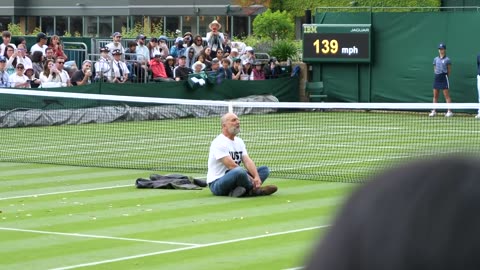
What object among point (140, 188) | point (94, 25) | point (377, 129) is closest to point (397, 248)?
point (140, 188)

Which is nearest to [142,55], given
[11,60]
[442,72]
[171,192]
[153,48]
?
[153,48]

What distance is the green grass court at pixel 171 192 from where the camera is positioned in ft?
33.7

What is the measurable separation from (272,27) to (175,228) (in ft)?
107

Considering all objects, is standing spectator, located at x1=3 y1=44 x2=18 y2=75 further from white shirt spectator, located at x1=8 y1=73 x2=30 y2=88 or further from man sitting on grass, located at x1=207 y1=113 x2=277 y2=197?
man sitting on grass, located at x1=207 y1=113 x2=277 y2=197

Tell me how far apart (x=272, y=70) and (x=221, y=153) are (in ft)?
64.7

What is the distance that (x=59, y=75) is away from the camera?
90.4 feet

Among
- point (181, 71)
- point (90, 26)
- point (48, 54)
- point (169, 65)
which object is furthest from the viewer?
point (90, 26)

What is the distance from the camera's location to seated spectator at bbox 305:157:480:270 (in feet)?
2.90

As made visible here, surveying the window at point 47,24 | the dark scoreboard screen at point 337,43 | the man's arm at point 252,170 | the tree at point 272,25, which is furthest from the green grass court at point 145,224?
the window at point 47,24

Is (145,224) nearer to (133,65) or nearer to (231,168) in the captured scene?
(231,168)

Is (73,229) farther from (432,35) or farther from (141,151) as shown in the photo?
(432,35)

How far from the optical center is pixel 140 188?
1566 centimetres

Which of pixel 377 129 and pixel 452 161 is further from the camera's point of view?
pixel 377 129

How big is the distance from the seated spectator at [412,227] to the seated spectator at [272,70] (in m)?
32.8
